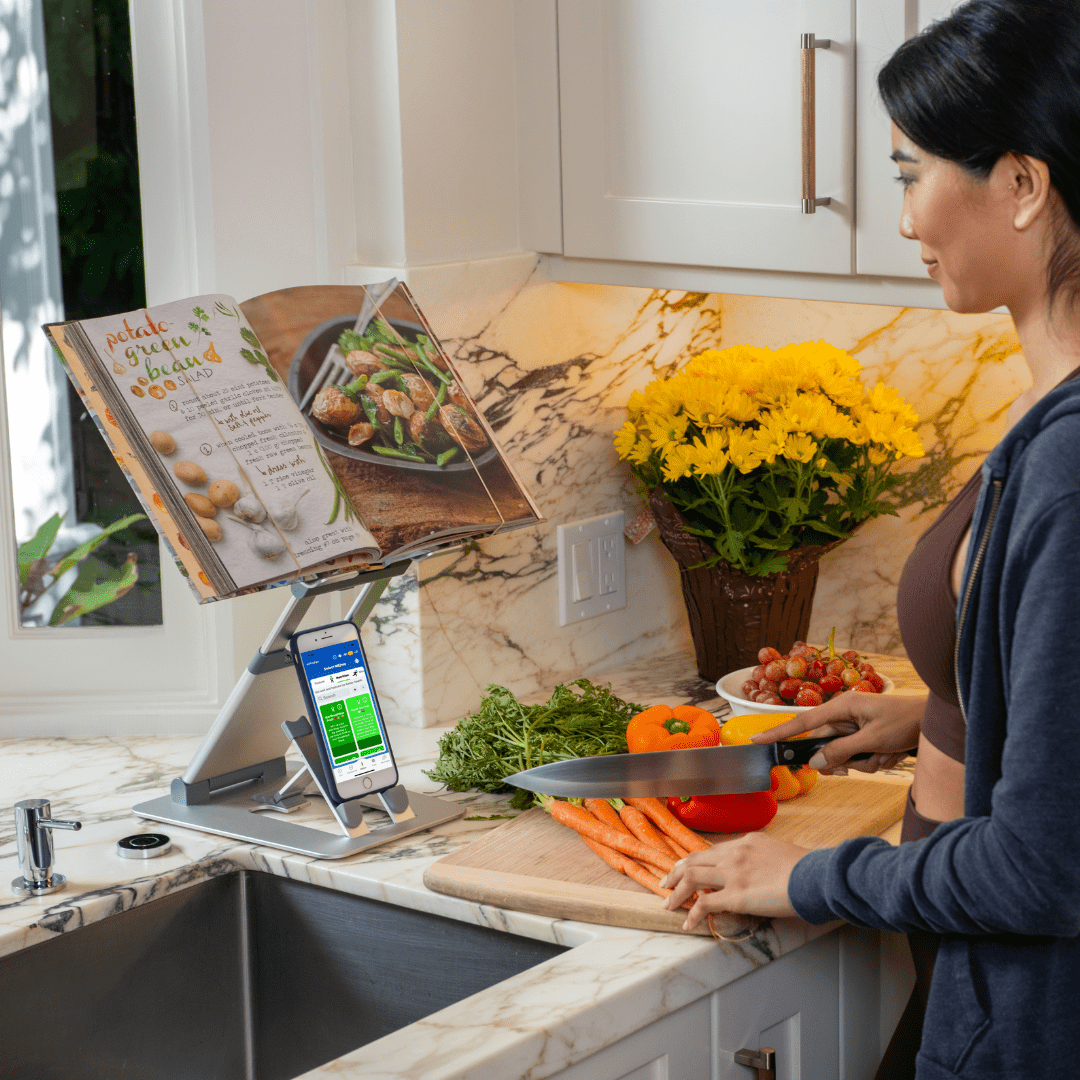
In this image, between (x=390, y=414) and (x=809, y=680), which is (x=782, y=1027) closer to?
(x=809, y=680)

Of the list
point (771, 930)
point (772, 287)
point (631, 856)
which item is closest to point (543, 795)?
point (631, 856)

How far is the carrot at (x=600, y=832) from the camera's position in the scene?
1.28m

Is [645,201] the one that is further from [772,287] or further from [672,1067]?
[672,1067]

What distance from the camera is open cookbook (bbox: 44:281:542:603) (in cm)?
130

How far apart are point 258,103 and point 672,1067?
1187mm

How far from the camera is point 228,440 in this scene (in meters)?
1.34

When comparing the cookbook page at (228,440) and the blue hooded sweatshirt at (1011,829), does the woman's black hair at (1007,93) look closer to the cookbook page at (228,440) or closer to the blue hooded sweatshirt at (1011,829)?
the blue hooded sweatshirt at (1011,829)

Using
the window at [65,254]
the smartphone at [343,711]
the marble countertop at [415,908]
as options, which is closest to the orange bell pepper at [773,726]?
the marble countertop at [415,908]

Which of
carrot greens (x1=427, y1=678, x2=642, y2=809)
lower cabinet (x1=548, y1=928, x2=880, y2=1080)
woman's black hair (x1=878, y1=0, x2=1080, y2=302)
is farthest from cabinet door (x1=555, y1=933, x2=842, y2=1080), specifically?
woman's black hair (x1=878, y1=0, x2=1080, y2=302)

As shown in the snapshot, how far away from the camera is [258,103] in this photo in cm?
169

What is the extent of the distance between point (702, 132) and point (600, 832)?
2.67 ft

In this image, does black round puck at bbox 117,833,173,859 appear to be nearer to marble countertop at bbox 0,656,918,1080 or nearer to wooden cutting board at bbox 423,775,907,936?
marble countertop at bbox 0,656,918,1080

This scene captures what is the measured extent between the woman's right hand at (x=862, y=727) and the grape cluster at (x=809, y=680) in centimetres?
29

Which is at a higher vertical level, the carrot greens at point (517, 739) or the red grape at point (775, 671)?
the red grape at point (775, 671)
